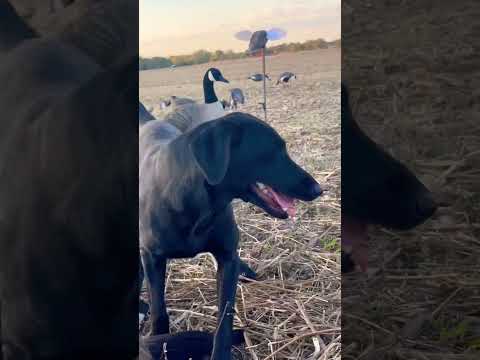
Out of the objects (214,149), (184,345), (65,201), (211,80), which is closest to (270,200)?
(214,149)

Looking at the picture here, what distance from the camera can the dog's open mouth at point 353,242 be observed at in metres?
2.46

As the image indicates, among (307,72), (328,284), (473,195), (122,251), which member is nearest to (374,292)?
(328,284)

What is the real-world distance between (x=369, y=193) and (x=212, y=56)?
2.85 ft

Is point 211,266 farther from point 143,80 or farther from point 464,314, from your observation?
point 464,314

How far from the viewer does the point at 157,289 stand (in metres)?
2.59

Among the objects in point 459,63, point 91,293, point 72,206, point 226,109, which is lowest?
point 91,293

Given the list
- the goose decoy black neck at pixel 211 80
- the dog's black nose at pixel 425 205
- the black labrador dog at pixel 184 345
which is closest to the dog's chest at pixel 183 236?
the black labrador dog at pixel 184 345

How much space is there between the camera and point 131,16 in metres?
2.61

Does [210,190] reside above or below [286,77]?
below

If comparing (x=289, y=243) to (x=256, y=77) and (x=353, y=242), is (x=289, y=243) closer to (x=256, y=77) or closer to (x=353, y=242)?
(x=353, y=242)

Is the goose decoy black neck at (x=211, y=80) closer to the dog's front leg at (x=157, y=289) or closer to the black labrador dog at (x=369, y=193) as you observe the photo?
the black labrador dog at (x=369, y=193)

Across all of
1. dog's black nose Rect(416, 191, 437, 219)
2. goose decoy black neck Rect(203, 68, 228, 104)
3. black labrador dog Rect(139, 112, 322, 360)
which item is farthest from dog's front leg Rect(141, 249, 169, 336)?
dog's black nose Rect(416, 191, 437, 219)

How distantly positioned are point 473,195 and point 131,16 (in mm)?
1616

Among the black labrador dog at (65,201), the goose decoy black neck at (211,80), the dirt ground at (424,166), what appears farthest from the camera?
the black labrador dog at (65,201)
